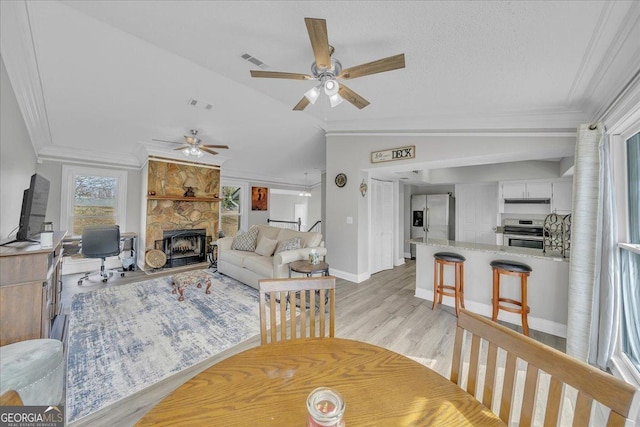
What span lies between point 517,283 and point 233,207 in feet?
23.2

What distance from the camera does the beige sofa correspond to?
3553mm

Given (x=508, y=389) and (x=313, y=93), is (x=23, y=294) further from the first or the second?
(x=508, y=389)

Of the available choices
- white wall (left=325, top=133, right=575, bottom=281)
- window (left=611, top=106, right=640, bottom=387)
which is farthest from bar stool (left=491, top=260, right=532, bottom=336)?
white wall (left=325, top=133, right=575, bottom=281)

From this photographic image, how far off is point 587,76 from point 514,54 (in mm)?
725

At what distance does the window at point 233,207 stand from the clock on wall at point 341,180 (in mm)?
4199

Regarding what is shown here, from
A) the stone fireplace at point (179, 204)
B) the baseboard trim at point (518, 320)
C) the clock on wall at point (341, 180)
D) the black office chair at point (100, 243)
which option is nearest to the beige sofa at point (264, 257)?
the clock on wall at point (341, 180)

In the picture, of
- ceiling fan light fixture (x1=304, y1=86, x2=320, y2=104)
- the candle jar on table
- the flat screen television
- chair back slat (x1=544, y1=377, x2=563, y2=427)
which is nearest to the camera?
the candle jar on table

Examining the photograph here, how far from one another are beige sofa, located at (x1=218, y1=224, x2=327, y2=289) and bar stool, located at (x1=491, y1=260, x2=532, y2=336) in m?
2.25

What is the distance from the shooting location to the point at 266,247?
4266 mm

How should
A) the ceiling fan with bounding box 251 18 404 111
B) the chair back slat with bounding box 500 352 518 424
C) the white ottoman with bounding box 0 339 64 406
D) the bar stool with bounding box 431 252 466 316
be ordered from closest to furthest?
the chair back slat with bounding box 500 352 518 424, the white ottoman with bounding box 0 339 64 406, the ceiling fan with bounding box 251 18 404 111, the bar stool with bounding box 431 252 466 316

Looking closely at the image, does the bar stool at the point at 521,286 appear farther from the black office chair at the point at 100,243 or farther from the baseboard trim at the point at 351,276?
the black office chair at the point at 100,243

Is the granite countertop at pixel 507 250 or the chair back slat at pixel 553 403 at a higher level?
the granite countertop at pixel 507 250

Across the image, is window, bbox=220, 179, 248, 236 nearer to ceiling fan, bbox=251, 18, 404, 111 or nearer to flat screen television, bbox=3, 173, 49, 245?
flat screen television, bbox=3, 173, 49, 245

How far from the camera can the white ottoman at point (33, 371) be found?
4.30ft
